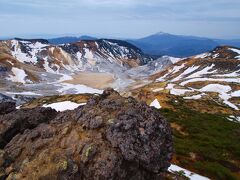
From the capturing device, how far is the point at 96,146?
79.3 feet

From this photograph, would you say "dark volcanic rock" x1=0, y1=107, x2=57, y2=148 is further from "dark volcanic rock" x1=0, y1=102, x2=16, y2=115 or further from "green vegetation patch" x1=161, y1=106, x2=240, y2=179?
"green vegetation patch" x1=161, y1=106, x2=240, y2=179

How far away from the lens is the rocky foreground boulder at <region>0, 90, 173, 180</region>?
23375 mm

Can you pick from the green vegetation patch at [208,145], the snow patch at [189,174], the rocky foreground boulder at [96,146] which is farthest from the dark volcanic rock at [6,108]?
the green vegetation patch at [208,145]

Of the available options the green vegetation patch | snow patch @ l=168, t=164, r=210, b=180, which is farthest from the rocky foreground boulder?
the green vegetation patch

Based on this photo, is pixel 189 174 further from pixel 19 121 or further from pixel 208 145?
pixel 208 145

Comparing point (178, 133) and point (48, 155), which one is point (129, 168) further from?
point (178, 133)

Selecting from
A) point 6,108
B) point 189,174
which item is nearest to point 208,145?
point 189,174

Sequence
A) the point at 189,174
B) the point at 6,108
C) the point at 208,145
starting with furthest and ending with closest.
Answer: the point at 208,145
the point at 189,174
the point at 6,108

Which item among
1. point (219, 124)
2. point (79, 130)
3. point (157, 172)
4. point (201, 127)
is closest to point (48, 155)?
point (79, 130)

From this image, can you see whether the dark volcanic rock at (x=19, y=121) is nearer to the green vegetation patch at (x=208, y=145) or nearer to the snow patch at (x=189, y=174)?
the snow patch at (x=189, y=174)

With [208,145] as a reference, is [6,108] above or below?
above

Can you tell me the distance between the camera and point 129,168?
78.9ft

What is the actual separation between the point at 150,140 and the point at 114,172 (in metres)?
3.27

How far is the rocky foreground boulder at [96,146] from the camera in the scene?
23.4m
